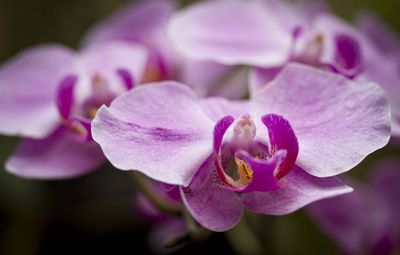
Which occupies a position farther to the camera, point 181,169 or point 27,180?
point 27,180

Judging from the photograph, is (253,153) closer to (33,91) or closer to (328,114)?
(328,114)

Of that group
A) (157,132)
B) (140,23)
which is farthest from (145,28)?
(157,132)

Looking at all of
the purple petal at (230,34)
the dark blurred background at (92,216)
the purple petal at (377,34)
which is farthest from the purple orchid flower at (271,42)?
the dark blurred background at (92,216)

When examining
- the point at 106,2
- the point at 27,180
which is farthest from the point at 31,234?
the point at 106,2

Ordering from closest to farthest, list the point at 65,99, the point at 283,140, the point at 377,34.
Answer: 1. the point at 283,140
2. the point at 65,99
3. the point at 377,34

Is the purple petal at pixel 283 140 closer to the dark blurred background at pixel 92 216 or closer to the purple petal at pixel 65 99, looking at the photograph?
the purple petal at pixel 65 99

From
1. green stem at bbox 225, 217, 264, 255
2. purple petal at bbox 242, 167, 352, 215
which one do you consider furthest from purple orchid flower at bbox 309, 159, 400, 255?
purple petal at bbox 242, 167, 352, 215

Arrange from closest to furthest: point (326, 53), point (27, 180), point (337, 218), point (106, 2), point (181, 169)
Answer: point (181, 169), point (326, 53), point (337, 218), point (27, 180), point (106, 2)

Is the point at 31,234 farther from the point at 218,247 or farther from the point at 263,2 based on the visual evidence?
the point at 263,2
